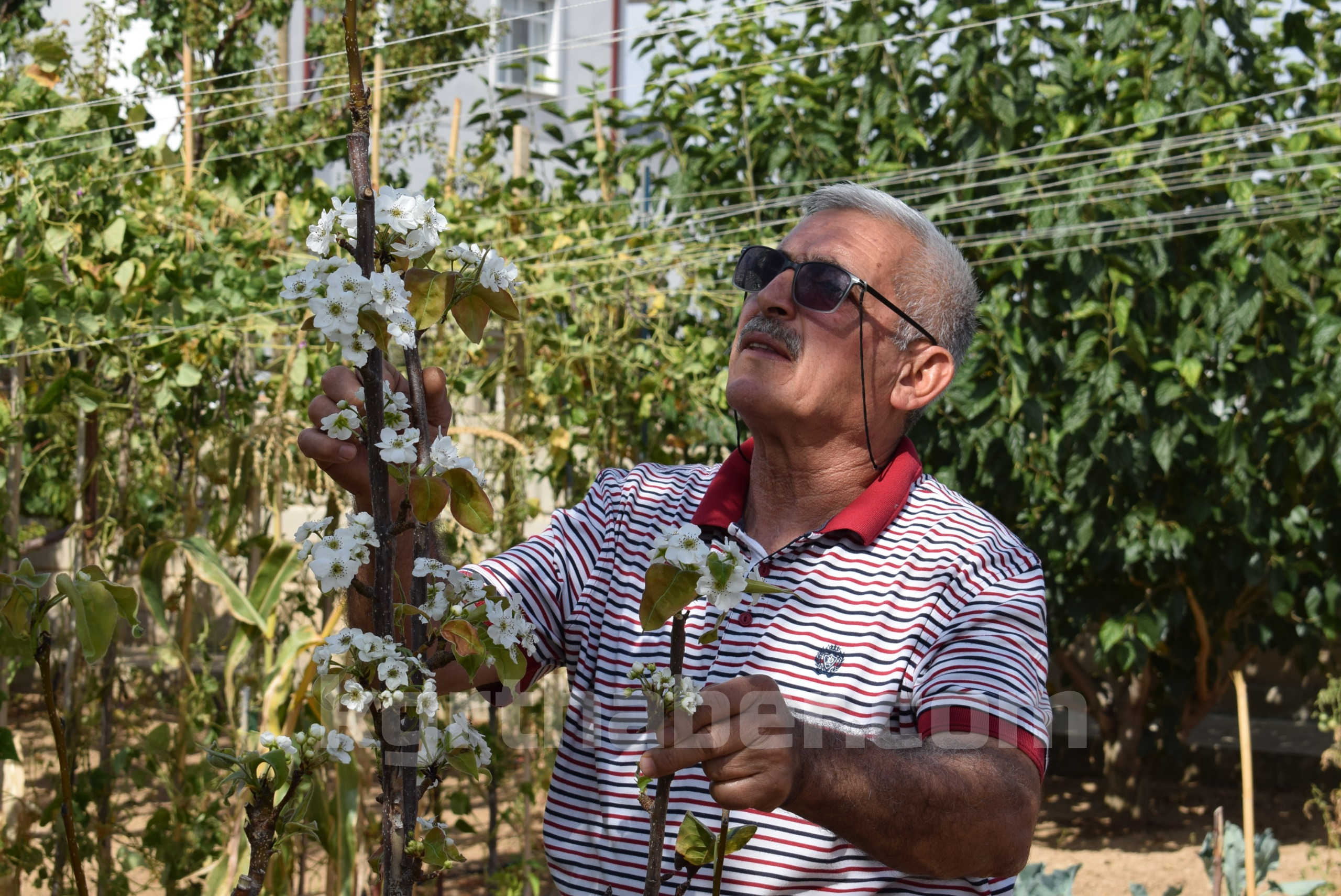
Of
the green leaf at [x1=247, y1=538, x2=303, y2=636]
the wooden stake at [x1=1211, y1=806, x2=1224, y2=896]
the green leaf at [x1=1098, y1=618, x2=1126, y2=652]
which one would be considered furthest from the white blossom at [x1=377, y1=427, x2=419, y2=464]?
the green leaf at [x1=1098, y1=618, x2=1126, y2=652]

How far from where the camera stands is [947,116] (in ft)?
15.1

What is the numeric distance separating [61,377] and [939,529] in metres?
2.10

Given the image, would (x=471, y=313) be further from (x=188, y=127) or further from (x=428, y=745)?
(x=188, y=127)

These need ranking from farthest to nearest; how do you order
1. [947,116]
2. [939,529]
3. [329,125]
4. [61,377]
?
[329,125] → [947,116] → [61,377] → [939,529]

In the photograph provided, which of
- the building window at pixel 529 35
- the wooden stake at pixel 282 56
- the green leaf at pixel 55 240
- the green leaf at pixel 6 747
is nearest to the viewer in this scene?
the green leaf at pixel 6 747

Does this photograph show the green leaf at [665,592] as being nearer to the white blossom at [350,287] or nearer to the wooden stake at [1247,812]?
the white blossom at [350,287]

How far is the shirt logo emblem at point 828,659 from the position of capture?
1.50 meters

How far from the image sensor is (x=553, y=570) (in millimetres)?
1736

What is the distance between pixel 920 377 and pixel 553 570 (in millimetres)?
606

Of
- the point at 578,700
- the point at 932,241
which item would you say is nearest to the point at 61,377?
the point at 578,700

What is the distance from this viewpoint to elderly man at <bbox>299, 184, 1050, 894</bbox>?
3.71ft

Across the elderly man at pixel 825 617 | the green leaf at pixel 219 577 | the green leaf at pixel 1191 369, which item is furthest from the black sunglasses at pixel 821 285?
the green leaf at pixel 1191 369

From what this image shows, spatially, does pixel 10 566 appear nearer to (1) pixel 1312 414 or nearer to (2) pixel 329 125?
(2) pixel 329 125

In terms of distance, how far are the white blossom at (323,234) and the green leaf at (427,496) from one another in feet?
0.59
